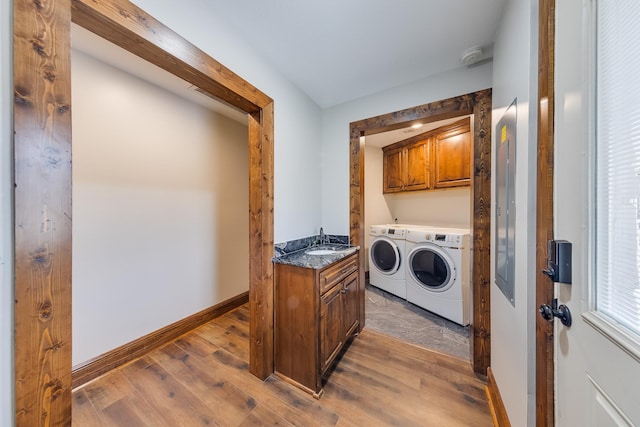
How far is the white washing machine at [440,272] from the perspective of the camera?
221 centimetres

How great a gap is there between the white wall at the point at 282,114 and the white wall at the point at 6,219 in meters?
0.51

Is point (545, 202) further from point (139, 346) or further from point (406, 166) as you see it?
point (139, 346)

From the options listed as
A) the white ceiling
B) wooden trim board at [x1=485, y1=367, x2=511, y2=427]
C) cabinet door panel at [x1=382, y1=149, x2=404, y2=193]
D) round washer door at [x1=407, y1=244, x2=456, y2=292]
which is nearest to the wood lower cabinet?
wooden trim board at [x1=485, y1=367, x2=511, y2=427]

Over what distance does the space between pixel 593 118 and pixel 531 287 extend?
2.14ft

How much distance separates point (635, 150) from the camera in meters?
0.45

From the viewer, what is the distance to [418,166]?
308 cm

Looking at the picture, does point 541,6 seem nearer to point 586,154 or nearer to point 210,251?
point 586,154

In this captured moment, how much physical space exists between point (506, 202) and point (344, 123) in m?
1.57

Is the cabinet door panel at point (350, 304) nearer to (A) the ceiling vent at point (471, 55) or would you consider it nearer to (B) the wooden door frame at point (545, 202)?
(B) the wooden door frame at point (545, 202)

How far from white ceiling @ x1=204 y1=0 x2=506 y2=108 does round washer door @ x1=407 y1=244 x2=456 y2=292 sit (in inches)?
69.7

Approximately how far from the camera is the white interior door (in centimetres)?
45

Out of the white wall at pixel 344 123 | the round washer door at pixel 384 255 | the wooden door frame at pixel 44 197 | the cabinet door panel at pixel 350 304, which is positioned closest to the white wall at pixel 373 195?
the round washer door at pixel 384 255

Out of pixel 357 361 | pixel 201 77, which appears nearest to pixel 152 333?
pixel 357 361

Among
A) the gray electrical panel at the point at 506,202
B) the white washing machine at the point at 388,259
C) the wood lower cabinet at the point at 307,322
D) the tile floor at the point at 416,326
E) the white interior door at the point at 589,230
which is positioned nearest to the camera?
the white interior door at the point at 589,230
